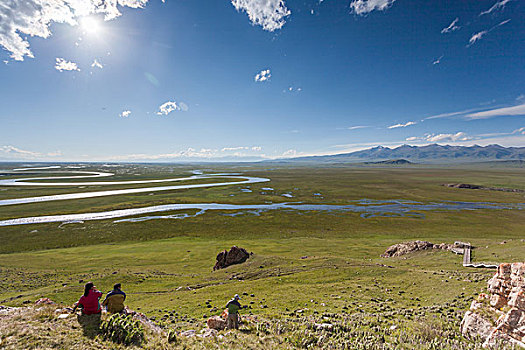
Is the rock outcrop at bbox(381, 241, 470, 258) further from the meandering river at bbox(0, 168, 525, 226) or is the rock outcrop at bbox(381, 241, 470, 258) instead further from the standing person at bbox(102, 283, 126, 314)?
the meandering river at bbox(0, 168, 525, 226)

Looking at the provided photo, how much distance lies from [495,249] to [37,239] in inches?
3423

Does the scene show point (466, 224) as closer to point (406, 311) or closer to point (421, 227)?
point (421, 227)

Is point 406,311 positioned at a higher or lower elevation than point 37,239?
higher

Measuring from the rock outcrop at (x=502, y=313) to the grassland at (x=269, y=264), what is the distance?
55.2 inches

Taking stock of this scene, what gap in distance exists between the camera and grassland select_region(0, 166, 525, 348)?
706 inches

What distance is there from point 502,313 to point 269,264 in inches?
896

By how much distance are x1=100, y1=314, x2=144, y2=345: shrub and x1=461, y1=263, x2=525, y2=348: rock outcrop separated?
16995 millimetres

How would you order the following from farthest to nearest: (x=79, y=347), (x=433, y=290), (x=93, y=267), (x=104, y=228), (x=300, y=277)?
(x=104, y=228)
(x=93, y=267)
(x=300, y=277)
(x=433, y=290)
(x=79, y=347)

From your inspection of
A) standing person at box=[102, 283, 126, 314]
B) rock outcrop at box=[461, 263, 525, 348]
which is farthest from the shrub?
rock outcrop at box=[461, 263, 525, 348]

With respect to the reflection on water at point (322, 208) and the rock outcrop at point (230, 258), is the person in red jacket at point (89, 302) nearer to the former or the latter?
the rock outcrop at point (230, 258)

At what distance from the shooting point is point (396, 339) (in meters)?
12.0

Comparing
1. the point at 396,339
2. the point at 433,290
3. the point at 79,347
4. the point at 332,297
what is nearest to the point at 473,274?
the point at 433,290

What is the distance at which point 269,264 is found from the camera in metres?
30.6

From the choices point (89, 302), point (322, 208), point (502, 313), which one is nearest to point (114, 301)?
point (89, 302)
